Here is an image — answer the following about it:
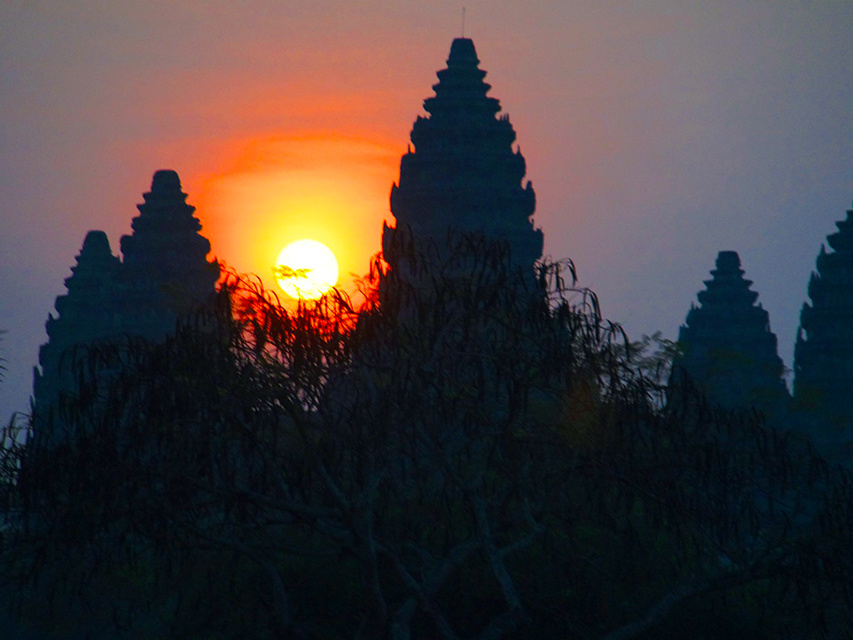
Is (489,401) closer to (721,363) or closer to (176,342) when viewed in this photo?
(176,342)

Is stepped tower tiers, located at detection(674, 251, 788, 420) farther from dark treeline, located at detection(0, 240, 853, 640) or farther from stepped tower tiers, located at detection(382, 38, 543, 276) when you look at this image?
dark treeline, located at detection(0, 240, 853, 640)

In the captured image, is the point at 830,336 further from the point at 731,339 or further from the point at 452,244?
the point at 452,244

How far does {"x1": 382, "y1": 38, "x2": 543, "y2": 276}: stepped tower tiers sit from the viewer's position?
80.2m

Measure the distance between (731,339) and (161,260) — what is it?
33356 mm

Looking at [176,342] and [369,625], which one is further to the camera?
[369,625]

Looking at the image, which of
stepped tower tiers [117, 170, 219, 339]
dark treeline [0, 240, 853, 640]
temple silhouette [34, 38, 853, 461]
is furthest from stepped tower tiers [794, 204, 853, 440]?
dark treeline [0, 240, 853, 640]

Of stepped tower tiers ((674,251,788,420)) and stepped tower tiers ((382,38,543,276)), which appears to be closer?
stepped tower tiers ((674,251,788,420))

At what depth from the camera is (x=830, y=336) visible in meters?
76.4

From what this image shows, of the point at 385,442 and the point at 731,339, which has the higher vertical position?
the point at 731,339

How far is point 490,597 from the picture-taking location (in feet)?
78.2

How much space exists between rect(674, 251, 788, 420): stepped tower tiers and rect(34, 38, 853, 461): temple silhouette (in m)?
0.08

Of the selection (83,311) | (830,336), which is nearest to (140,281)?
(83,311)

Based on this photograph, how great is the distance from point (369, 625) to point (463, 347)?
424cm

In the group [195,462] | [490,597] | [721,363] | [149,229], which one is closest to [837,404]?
[721,363]
